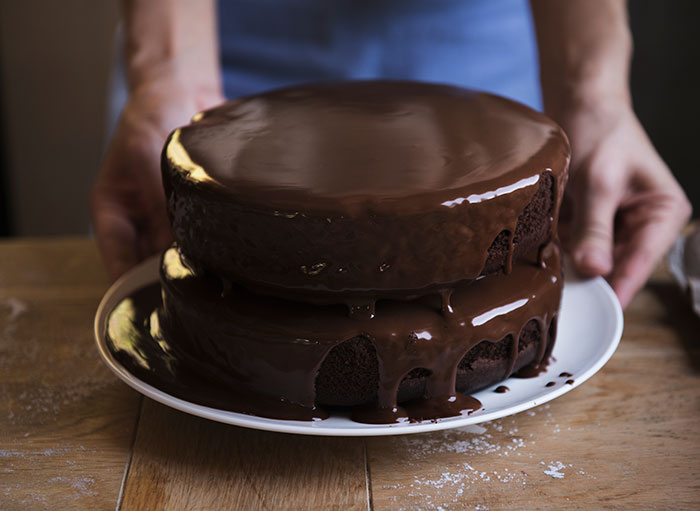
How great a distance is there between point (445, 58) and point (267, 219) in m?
1.05

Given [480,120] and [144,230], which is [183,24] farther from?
[480,120]

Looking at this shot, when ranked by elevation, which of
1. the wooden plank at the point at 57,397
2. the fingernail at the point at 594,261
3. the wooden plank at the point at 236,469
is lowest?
the wooden plank at the point at 57,397

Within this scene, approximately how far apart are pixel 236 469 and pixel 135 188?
70 cm

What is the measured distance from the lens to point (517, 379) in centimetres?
98

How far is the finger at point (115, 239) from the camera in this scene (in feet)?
4.31

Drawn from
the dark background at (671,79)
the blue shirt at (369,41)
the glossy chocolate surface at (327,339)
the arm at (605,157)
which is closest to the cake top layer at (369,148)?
the glossy chocolate surface at (327,339)

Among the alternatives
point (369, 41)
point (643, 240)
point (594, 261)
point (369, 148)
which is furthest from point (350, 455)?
point (369, 41)

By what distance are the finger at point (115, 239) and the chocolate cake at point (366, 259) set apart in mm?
330

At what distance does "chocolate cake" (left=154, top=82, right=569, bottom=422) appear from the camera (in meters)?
0.83

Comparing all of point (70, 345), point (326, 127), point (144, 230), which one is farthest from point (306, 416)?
point (144, 230)

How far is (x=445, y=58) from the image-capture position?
1.75 m

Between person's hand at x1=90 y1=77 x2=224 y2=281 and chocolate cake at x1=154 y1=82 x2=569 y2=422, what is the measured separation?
0.36m

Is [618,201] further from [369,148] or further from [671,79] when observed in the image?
[671,79]

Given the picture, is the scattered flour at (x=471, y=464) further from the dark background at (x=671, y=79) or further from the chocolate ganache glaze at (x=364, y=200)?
the dark background at (x=671, y=79)
